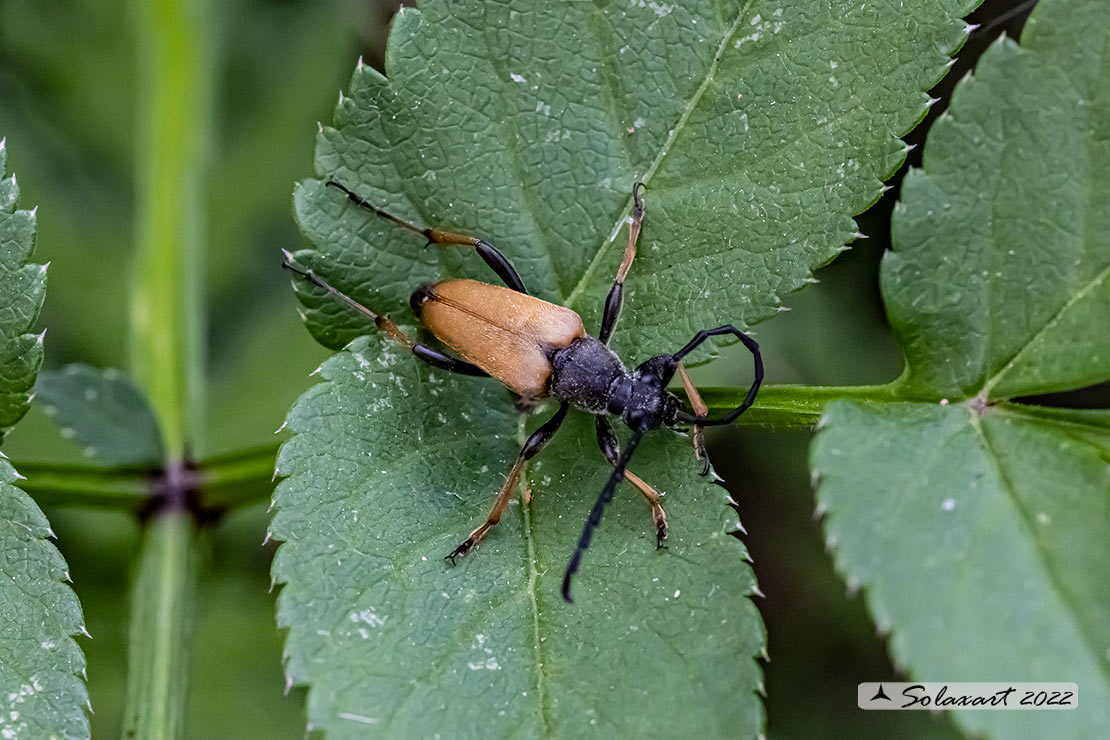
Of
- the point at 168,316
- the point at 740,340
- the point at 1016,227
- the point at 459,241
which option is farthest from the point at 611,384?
the point at 168,316

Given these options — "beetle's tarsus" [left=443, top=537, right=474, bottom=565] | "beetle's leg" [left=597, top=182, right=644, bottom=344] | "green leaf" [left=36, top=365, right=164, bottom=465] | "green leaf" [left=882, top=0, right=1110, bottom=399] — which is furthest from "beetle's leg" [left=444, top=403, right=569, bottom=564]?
"green leaf" [left=36, top=365, right=164, bottom=465]

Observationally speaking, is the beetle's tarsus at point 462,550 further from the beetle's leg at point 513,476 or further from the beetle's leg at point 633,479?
the beetle's leg at point 633,479

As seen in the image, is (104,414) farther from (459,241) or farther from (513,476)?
(513,476)

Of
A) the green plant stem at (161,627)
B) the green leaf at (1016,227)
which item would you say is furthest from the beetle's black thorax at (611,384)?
the green plant stem at (161,627)

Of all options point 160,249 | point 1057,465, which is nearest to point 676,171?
point 1057,465

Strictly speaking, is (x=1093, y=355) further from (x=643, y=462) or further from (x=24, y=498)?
(x=24, y=498)

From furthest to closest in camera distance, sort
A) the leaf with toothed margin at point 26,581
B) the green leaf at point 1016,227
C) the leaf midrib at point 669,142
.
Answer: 1. the leaf midrib at point 669,142
2. the leaf with toothed margin at point 26,581
3. the green leaf at point 1016,227
